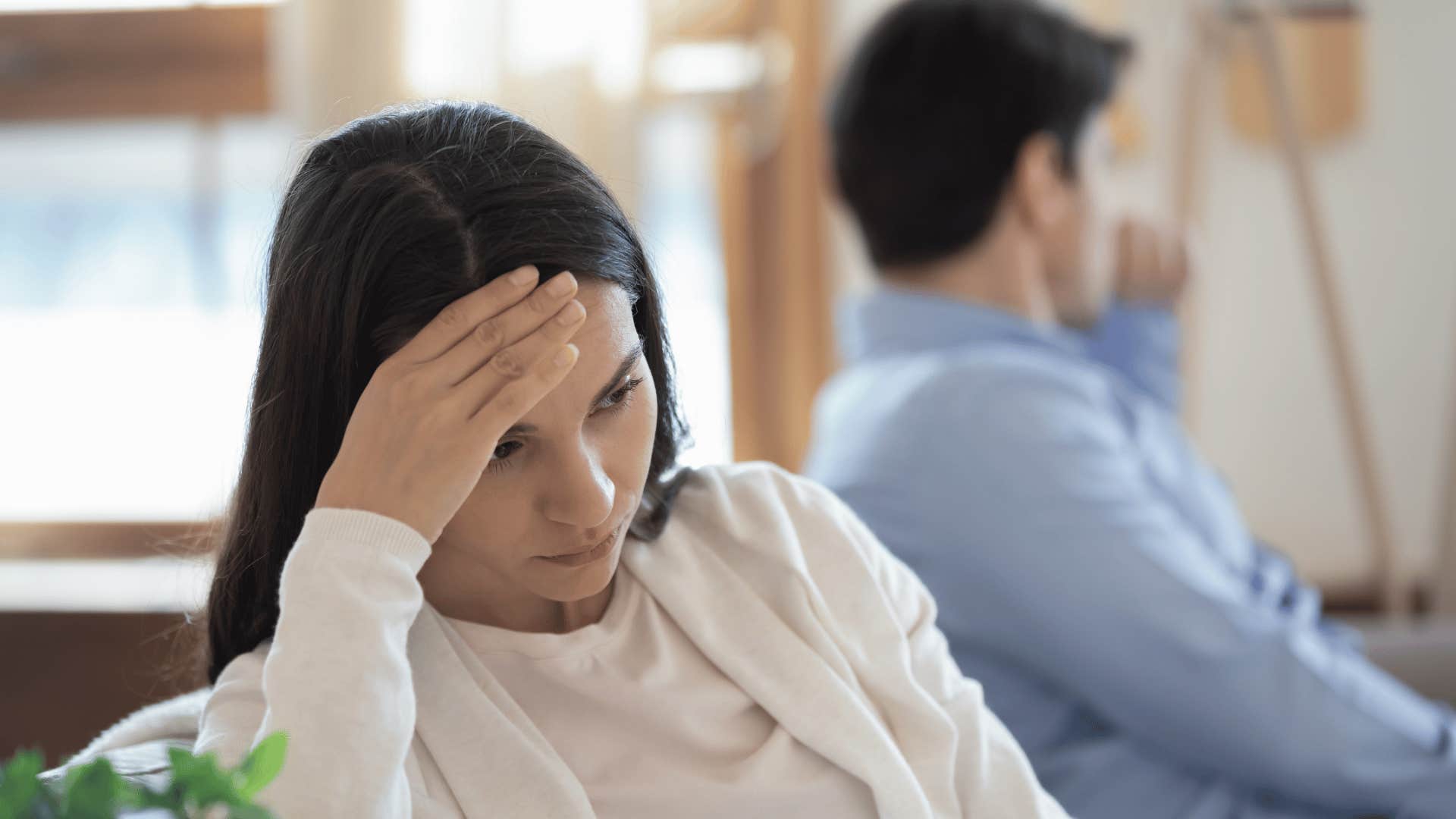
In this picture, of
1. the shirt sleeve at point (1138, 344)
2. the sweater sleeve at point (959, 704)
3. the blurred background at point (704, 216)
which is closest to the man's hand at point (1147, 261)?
the shirt sleeve at point (1138, 344)

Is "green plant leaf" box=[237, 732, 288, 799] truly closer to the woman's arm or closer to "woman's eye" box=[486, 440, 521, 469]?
"woman's eye" box=[486, 440, 521, 469]

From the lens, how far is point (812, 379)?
9.07 feet

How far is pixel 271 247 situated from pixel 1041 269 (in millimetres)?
1136

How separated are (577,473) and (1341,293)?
8.63ft

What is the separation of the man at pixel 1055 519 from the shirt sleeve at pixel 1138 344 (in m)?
0.44

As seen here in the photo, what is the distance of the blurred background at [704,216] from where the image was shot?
2434mm

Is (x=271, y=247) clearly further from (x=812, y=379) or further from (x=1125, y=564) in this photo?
(x=812, y=379)

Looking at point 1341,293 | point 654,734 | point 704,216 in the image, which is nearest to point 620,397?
point 654,734

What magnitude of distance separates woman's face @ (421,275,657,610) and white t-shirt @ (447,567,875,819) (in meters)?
0.07

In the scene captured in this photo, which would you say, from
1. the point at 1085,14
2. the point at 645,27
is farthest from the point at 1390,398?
the point at 645,27

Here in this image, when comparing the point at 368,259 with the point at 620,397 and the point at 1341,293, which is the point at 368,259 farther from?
the point at 1341,293

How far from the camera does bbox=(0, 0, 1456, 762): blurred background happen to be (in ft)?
7.98

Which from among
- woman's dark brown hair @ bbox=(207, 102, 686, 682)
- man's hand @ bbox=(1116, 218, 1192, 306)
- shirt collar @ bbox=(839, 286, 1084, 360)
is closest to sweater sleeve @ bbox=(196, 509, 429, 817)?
woman's dark brown hair @ bbox=(207, 102, 686, 682)

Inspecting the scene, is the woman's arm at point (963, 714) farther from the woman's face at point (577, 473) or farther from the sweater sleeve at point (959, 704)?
the woman's face at point (577, 473)
